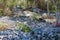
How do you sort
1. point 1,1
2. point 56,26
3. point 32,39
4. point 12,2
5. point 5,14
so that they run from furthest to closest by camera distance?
point 12,2 < point 1,1 < point 5,14 < point 56,26 < point 32,39

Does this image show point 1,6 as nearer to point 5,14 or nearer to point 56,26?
point 5,14

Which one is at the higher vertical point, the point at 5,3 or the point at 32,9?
the point at 5,3

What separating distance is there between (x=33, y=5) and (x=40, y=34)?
9960 millimetres

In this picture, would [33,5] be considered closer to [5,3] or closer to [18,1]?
[18,1]

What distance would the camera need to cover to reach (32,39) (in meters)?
7.80

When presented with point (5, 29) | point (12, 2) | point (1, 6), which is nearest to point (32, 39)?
point (5, 29)

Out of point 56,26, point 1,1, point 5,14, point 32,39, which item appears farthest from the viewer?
point 1,1

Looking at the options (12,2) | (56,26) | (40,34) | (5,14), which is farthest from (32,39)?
(12,2)

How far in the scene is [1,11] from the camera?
14211 millimetres

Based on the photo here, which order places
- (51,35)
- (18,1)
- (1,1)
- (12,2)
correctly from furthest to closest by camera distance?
(18,1), (12,2), (1,1), (51,35)

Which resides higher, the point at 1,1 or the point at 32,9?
the point at 1,1

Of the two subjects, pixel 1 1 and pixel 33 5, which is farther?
pixel 33 5

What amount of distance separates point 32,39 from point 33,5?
10854 mm

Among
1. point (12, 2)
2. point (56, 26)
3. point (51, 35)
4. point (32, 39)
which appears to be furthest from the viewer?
point (12, 2)
